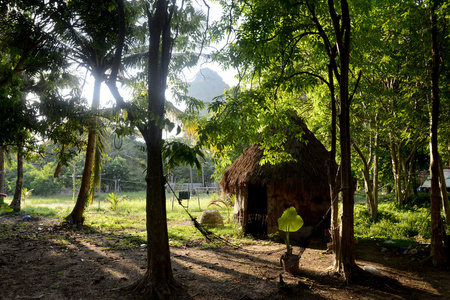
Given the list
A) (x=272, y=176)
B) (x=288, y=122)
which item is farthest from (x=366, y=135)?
(x=288, y=122)

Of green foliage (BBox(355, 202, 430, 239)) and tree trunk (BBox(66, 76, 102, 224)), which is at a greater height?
tree trunk (BBox(66, 76, 102, 224))

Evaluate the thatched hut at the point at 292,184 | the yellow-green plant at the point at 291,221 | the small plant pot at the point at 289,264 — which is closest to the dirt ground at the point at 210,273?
the small plant pot at the point at 289,264

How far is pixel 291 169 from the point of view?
7672mm

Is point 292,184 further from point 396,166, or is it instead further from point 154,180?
point 396,166

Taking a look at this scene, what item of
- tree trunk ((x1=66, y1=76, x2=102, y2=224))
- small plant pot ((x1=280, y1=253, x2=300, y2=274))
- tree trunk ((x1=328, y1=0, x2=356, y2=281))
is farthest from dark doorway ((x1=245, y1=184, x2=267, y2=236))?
tree trunk ((x1=66, y1=76, x2=102, y2=224))

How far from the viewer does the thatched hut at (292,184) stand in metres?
7.54

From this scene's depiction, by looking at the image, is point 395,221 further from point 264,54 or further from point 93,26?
point 93,26

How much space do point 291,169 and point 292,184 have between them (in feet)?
1.35

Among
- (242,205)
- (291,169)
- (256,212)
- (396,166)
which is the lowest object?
(256,212)

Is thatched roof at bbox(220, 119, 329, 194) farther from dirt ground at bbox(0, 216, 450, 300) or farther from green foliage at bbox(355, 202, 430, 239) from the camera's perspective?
green foliage at bbox(355, 202, 430, 239)

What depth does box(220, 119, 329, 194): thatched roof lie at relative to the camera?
24.7ft

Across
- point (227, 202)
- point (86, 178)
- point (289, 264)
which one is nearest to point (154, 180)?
point (289, 264)

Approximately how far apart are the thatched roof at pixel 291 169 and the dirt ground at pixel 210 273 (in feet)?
5.56

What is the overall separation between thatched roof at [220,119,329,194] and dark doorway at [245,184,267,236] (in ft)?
3.25
